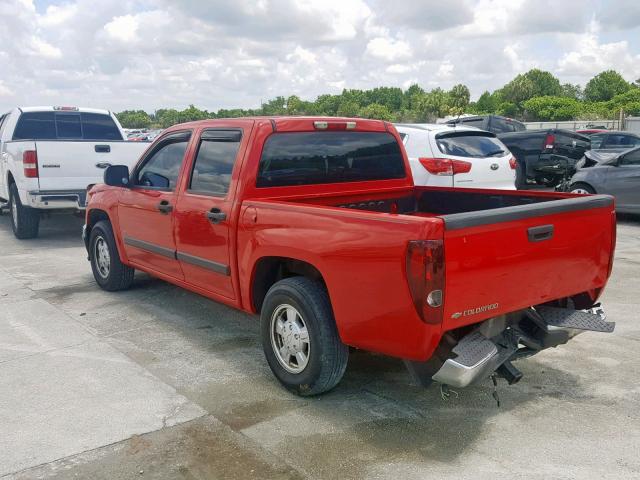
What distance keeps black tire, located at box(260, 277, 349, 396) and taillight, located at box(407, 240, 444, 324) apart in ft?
2.62

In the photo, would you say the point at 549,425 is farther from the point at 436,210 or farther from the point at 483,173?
the point at 483,173

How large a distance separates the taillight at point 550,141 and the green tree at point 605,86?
101m

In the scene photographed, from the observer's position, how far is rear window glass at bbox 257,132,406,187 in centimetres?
482

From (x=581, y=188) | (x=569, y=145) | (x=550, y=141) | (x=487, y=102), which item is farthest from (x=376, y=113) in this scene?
(x=581, y=188)

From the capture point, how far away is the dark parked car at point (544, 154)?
15.1m

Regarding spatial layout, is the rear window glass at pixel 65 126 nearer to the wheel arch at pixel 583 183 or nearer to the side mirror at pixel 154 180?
the side mirror at pixel 154 180

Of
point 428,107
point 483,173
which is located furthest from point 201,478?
point 428,107

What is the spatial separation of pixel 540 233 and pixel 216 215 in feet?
7.51

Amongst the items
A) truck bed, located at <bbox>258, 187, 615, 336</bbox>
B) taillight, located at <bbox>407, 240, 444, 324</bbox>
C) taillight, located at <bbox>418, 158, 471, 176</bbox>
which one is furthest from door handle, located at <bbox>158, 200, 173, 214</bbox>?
taillight, located at <bbox>418, 158, 471, 176</bbox>

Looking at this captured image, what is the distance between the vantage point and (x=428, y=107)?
11400 centimetres

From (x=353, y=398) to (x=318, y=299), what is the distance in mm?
744

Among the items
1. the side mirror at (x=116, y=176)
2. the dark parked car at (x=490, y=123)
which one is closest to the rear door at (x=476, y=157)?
the side mirror at (x=116, y=176)

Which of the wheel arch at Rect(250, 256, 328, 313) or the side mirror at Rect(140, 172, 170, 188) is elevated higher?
the side mirror at Rect(140, 172, 170, 188)

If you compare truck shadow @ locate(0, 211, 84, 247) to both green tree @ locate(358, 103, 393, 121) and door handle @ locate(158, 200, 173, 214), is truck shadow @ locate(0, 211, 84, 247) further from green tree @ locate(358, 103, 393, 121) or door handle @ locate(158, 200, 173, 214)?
green tree @ locate(358, 103, 393, 121)
